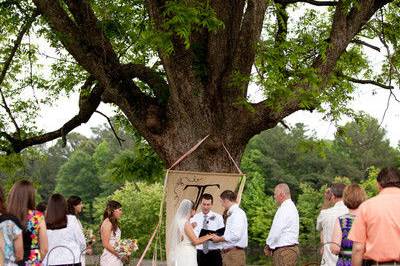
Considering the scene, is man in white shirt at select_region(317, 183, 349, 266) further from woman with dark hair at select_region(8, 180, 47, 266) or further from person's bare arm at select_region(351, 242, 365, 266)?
woman with dark hair at select_region(8, 180, 47, 266)

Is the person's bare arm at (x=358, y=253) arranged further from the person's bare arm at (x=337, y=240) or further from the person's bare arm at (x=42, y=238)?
the person's bare arm at (x=42, y=238)

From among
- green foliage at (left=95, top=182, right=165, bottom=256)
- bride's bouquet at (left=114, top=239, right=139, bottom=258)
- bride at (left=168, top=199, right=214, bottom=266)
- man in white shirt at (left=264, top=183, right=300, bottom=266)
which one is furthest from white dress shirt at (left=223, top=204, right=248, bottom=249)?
green foliage at (left=95, top=182, right=165, bottom=256)

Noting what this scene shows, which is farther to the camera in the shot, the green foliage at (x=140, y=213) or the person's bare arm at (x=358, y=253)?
the green foliage at (x=140, y=213)

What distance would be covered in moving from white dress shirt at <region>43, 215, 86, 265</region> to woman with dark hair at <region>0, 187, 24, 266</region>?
2199 millimetres

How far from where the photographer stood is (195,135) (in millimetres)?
13547

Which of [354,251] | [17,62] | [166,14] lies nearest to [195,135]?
[166,14]

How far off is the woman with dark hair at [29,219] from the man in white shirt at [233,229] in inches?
164

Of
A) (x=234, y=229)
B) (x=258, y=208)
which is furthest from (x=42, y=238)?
(x=258, y=208)

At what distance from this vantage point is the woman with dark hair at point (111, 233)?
1181 centimetres

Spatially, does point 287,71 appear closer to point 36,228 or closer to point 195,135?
point 195,135

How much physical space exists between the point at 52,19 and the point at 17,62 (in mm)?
7973

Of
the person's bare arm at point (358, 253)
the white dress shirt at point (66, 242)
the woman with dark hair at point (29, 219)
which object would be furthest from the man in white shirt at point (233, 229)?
the person's bare arm at point (358, 253)

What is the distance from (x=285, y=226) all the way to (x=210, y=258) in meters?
1.53

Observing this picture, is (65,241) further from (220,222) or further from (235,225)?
(220,222)
